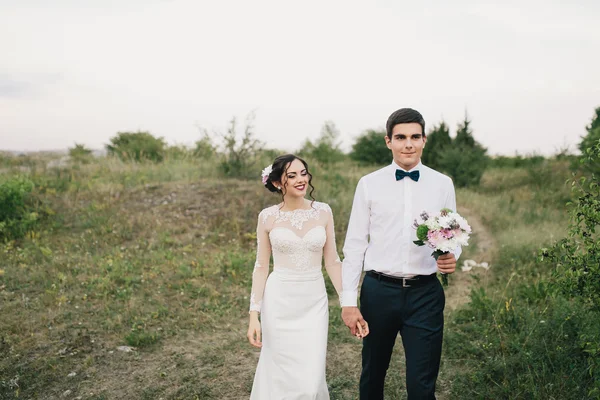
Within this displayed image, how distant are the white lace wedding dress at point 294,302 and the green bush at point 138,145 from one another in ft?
59.5

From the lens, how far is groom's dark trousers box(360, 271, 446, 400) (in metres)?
3.39

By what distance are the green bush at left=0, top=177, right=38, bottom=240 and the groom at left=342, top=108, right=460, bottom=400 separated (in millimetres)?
9645

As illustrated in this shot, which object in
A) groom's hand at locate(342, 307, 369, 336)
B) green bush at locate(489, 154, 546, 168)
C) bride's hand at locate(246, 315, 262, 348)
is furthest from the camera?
green bush at locate(489, 154, 546, 168)

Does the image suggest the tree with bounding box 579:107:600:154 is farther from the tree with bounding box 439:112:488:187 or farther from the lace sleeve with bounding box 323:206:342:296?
the lace sleeve with bounding box 323:206:342:296

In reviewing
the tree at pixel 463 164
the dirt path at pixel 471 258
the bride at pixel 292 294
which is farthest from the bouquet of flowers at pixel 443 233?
the tree at pixel 463 164

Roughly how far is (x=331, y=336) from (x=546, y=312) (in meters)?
2.95

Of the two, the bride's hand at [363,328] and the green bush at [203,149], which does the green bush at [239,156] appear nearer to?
the green bush at [203,149]

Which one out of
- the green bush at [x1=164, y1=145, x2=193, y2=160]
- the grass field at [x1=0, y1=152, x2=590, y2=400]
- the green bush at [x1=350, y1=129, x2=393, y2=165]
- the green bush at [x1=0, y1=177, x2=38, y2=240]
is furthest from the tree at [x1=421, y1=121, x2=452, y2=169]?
the green bush at [x1=0, y1=177, x2=38, y2=240]

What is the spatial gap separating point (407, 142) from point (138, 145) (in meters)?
22.5

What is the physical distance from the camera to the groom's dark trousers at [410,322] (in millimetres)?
3389

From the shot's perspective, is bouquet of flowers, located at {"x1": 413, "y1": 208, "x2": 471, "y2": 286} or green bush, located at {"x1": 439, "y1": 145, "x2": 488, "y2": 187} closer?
bouquet of flowers, located at {"x1": 413, "y1": 208, "x2": 471, "y2": 286}

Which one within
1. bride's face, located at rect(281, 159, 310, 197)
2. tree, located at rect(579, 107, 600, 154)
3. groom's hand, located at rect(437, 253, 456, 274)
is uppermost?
tree, located at rect(579, 107, 600, 154)

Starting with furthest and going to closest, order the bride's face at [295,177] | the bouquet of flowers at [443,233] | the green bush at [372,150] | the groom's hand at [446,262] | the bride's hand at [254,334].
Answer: the green bush at [372,150] → the bride's face at [295,177] → the bride's hand at [254,334] → the groom's hand at [446,262] → the bouquet of flowers at [443,233]

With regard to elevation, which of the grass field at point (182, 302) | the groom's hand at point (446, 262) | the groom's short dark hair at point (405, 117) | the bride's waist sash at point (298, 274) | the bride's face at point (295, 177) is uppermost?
the groom's short dark hair at point (405, 117)
